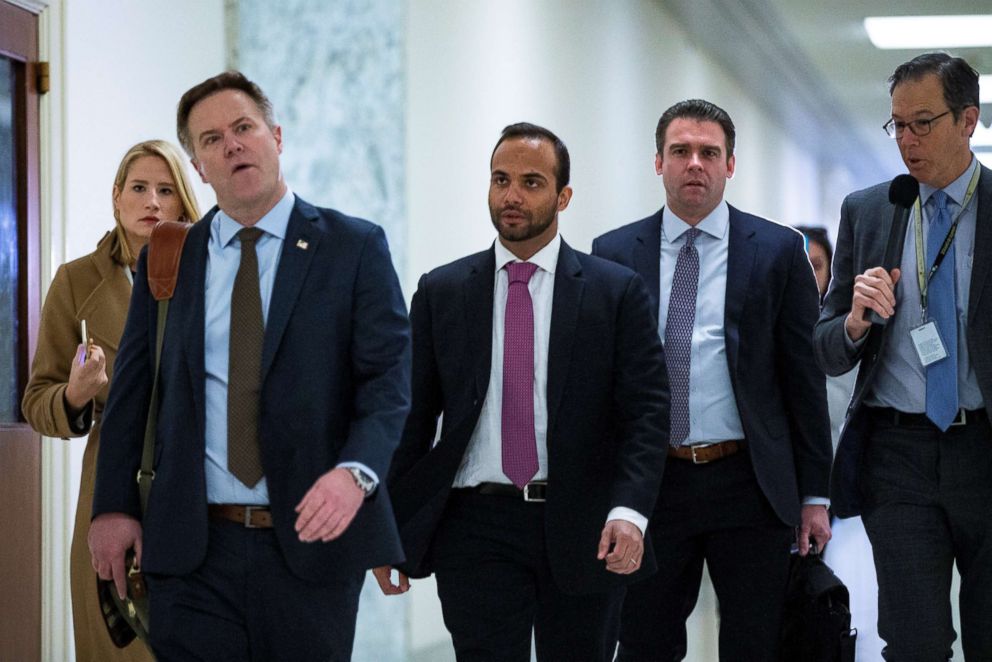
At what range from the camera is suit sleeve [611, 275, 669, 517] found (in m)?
3.29

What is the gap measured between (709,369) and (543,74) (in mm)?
3631

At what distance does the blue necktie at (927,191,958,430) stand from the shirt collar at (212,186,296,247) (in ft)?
4.93

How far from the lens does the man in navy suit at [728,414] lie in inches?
148

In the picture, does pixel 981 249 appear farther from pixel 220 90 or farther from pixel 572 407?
pixel 220 90

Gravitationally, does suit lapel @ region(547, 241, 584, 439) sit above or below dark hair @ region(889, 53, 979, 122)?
below

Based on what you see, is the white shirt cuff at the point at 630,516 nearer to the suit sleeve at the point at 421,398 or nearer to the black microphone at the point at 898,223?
the suit sleeve at the point at 421,398

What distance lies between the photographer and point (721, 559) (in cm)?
382

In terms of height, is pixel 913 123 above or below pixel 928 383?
above

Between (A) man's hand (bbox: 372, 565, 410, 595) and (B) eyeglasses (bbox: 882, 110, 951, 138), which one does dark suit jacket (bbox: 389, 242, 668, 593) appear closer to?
(A) man's hand (bbox: 372, 565, 410, 595)

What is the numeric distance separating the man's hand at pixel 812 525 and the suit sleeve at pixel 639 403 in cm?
67

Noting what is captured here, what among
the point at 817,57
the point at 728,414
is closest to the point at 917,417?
the point at 728,414

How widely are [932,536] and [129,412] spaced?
1.80m

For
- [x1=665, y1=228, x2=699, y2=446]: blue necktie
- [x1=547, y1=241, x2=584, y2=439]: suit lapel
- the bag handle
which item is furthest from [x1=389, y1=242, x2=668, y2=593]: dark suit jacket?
A: the bag handle

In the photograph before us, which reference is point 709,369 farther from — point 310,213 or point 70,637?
point 70,637
